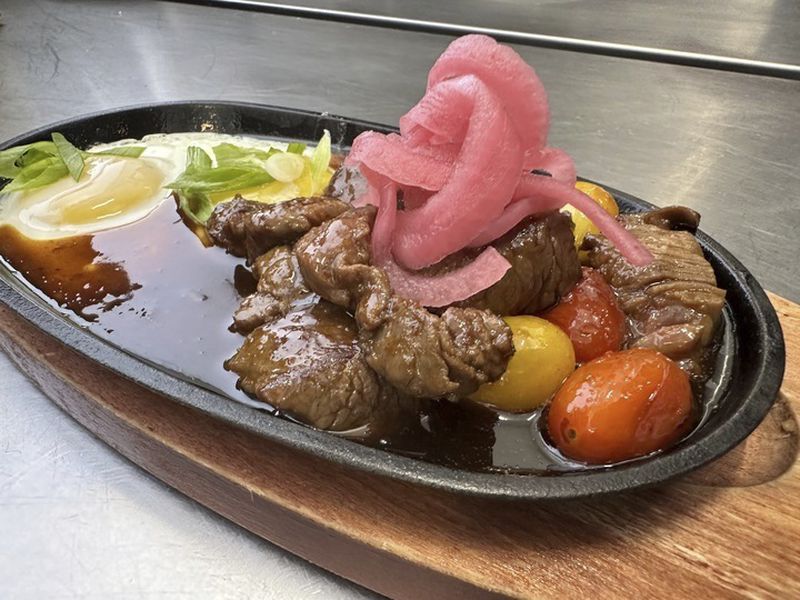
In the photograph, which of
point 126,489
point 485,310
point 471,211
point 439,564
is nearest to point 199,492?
point 126,489

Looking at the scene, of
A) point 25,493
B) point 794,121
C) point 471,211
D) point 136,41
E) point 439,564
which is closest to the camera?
point 439,564

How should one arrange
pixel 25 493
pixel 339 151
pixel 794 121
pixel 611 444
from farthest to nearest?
pixel 794 121
pixel 339 151
pixel 25 493
pixel 611 444

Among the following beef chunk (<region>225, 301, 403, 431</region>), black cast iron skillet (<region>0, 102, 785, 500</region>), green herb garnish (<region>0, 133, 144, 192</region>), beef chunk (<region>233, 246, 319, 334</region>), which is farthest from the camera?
green herb garnish (<region>0, 133, 144, 192</region>)

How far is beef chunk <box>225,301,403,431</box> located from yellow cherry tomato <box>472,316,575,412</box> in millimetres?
264

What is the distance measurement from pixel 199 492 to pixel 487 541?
80cm

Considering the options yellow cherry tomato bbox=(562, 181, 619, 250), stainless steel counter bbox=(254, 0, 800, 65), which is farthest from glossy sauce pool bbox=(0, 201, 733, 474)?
stainless steel counter bbox=(254, 0, 800, 65)

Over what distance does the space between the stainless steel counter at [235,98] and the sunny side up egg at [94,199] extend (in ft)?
1.85

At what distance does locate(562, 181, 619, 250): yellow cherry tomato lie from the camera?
217cm

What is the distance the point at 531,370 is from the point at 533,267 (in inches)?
10.7

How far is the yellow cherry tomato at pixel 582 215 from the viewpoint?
85.4 inches

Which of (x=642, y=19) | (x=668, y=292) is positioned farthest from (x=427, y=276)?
(x=642, y=19)

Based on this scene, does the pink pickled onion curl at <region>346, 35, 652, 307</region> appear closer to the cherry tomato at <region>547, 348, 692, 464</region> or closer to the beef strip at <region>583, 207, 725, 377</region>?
the beef strip at <region>583, 207, 725, 377</region>

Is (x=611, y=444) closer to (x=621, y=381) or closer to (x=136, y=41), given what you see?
(x=621, y=381)

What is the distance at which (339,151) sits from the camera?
9.62 ft
